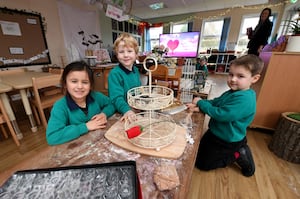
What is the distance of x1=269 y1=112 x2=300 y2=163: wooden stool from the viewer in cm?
121

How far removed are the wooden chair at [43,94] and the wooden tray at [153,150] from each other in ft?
3.28

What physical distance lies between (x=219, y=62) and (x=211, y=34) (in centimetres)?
126

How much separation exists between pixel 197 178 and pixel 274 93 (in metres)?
1.28

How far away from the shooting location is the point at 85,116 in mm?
774

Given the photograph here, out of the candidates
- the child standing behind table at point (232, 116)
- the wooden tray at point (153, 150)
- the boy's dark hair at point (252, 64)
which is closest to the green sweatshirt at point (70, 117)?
the wooden tray at point (153, 150)

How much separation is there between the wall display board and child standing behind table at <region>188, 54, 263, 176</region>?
2.86 m

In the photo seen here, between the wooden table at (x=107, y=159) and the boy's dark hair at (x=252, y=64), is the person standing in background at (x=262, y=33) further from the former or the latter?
the wooden table at (x=107, y=159)

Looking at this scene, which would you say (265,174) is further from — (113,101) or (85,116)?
(85,116)

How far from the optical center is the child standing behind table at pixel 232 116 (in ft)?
2.61

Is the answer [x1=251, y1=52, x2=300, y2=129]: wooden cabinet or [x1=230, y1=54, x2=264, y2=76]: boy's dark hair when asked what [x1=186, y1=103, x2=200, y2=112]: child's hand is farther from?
[x1=251, y1=52, x2=300, y2=129]: wooden cabinet

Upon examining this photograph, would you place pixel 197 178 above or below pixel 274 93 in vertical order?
below

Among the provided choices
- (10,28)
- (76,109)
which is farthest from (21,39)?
(76,109)

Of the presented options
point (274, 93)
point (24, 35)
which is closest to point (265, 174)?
point (274, 93)

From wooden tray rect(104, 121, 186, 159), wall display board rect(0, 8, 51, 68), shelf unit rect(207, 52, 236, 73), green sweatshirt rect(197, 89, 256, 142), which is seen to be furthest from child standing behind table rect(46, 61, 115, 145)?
shelf unit rect(207, 52, 236, 73)
